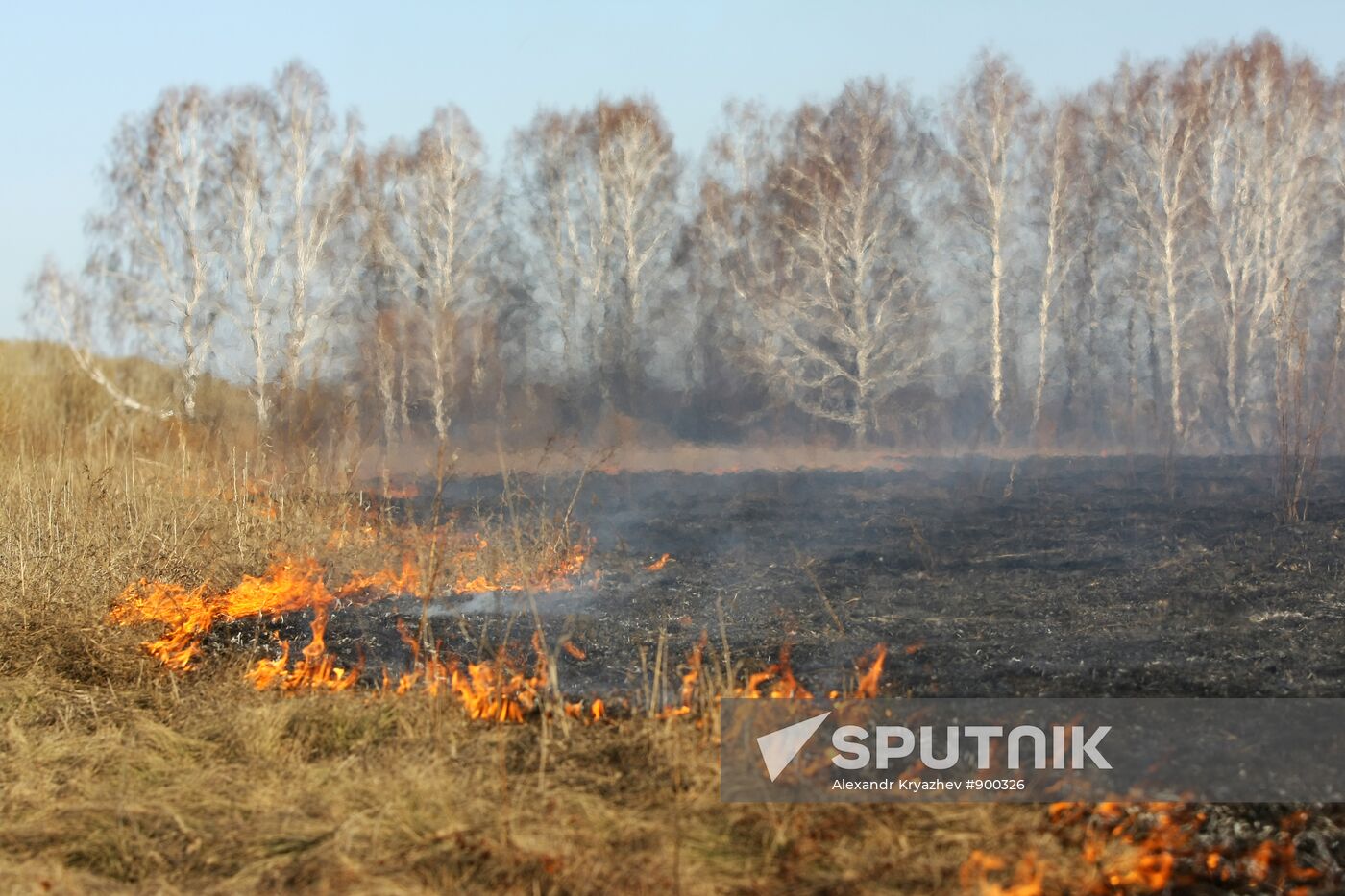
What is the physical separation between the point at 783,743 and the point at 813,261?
2320cm

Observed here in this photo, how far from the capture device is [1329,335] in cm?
2645

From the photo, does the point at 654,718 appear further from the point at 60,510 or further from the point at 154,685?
the point at 60,510

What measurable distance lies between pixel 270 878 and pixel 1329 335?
28.2 m

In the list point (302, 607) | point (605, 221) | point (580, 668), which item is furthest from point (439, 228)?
point (580, 668)

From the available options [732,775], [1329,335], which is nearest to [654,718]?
[732,775]

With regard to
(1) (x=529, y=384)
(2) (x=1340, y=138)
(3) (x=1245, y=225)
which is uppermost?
(2) (x=1340, y=138)

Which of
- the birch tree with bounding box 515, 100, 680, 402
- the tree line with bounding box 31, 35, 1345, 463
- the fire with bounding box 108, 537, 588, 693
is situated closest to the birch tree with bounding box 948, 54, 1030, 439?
the tree line with bounding box 31, 35, 1345, 463

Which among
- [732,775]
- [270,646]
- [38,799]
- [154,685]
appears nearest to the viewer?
[732,775]

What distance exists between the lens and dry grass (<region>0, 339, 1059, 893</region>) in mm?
3885

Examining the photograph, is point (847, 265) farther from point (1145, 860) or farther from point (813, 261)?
point (1145, 860)

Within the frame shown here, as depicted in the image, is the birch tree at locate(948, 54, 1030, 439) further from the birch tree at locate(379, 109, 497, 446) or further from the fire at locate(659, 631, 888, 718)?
the fire at locate(659, 631, 888, 718)
